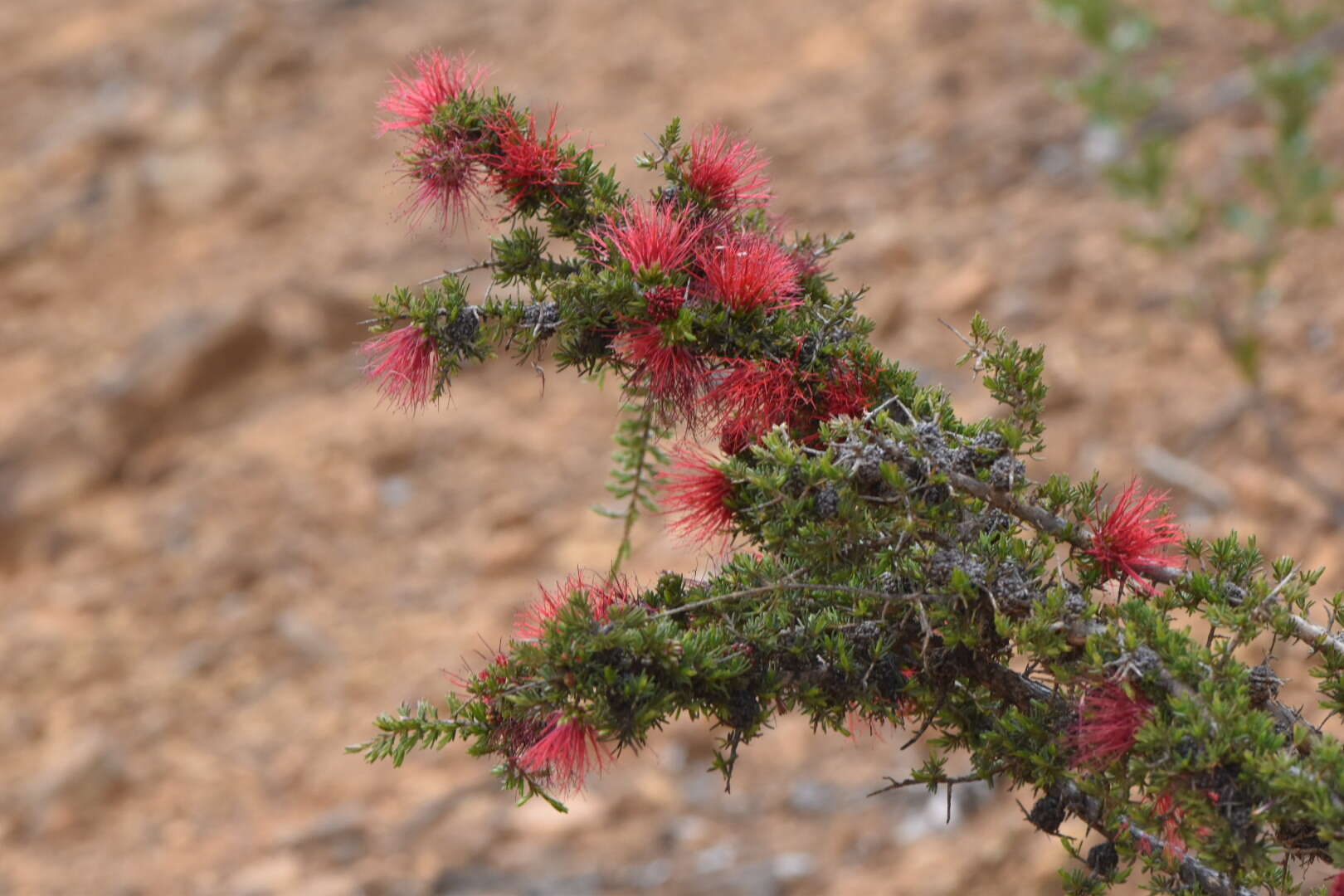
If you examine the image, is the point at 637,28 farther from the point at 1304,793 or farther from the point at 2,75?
the point at 1304,793

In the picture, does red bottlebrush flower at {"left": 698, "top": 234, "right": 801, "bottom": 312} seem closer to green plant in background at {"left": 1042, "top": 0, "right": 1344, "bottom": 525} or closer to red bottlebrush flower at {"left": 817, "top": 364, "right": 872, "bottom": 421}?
red bottlebrush flower at {"left": 817, "top": 364, "right": 872, "bottom": 421}

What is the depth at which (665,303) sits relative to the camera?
1510mm

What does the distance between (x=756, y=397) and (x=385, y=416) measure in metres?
4.20

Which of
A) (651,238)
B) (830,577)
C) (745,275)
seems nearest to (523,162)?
(651,238)

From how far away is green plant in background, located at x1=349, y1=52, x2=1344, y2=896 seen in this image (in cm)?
135

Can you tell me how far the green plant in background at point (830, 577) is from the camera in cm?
135

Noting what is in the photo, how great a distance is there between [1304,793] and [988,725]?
0.43 metres

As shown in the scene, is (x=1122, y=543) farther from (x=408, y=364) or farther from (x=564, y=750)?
(x=408, y=364)

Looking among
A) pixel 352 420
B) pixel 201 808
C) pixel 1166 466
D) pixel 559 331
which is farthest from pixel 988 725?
pixel 352 420

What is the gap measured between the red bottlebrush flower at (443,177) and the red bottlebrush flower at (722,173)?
28 cm

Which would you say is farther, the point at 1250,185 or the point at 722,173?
the point at 1250,185

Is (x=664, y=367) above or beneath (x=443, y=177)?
beneath

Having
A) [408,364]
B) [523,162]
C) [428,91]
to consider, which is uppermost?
[428,91]

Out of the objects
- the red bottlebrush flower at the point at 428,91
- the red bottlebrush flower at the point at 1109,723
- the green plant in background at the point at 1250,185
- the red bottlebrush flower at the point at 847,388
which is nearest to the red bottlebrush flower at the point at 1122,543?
the red bottlebrush flower at the point at 1109,723
